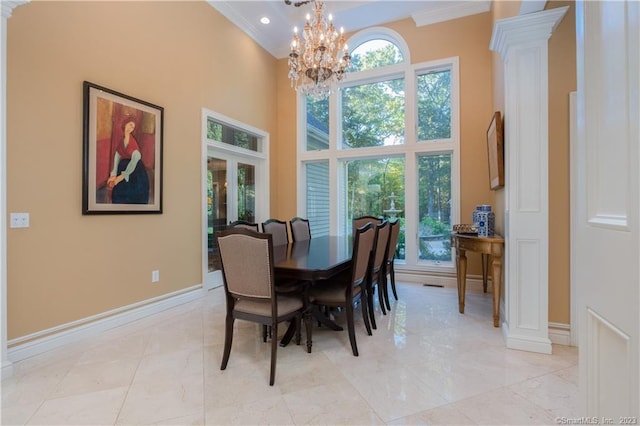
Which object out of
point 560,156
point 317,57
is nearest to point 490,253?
point 560,156

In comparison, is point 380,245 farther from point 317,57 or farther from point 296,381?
point 317,57

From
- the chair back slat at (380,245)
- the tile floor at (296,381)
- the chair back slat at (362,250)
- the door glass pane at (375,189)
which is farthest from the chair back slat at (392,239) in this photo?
the door glass pane at (375,189)

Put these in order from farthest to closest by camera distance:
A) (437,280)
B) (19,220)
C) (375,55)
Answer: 1. (375,55)
2. (437,280)
3. (19,220)

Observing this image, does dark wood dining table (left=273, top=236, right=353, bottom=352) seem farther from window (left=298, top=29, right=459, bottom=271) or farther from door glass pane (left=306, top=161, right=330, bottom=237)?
door glass pane (left=306, top=161, right=330, bottom=237)

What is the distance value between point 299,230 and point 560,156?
110 inches

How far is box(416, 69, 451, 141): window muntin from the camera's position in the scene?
461cm

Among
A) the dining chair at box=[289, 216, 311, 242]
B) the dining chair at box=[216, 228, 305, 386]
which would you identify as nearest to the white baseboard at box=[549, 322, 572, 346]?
the dining chair at box=[216, 228, 305, 386]

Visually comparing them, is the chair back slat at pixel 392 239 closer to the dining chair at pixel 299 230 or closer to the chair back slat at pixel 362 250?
the chair back slat at pixel 362 250

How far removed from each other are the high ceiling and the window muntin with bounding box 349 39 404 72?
0.29 meters

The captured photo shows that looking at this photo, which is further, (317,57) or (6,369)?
(317,57)

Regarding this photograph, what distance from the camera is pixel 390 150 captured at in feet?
16.0

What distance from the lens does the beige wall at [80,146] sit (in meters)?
2.31

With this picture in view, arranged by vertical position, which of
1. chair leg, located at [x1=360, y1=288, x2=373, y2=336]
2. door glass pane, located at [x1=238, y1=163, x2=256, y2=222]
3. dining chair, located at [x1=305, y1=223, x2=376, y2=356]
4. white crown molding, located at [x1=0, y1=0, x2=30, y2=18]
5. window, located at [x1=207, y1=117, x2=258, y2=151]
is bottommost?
chair leg, located at [x1=360, y1=288, x2=373, y2=336]

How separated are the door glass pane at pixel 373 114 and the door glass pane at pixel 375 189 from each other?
0.33m
